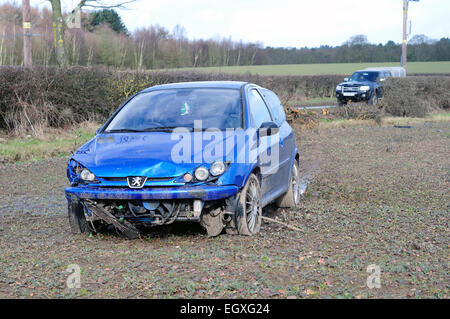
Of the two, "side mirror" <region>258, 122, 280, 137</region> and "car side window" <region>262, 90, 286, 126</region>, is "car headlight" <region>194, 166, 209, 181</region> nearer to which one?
"side mirror" <region>258, 122, 280, 137</region>

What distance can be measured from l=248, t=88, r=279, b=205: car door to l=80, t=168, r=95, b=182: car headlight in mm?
1748

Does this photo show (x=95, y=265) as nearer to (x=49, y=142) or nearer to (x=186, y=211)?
(x=186, y=211)

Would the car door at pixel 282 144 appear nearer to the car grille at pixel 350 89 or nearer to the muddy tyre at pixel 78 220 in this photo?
the muddy tyre at pixel 78 220

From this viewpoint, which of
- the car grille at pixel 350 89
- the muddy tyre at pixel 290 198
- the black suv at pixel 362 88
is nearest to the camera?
the muddy tyre at pixel 290 198

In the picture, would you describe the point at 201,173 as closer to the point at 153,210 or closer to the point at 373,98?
the point at 153,210

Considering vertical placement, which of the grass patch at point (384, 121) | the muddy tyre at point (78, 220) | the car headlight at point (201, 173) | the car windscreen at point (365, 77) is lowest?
the muddy tyre at point (78, 220)

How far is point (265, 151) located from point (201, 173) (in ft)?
4.01

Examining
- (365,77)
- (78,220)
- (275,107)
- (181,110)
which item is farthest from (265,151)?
(365,77)

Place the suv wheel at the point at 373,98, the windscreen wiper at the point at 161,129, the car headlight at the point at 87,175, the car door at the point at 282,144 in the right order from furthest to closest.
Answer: the suv wheel at the point at 373,98
the car door at the point at 282,144
the windscreen wiper at the point at 161,129
the car headlight at the point at 87,175

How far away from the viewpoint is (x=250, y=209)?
621 centimetres

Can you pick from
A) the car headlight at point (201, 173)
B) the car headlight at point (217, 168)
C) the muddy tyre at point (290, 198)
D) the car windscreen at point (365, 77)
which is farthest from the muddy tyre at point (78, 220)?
the car windscreen at point (365, 77)

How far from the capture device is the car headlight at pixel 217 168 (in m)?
5.77
